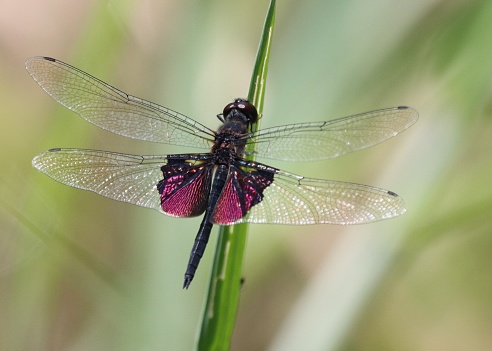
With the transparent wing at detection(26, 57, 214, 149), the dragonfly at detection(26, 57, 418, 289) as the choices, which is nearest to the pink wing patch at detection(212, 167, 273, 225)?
the dragonfly at detection(26, 57, 418, 289)

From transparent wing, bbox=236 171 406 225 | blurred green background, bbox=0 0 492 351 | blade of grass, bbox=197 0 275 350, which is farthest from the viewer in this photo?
blurred green background, bbox=0 0 492 351

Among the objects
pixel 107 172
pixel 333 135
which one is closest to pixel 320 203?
pixel 333 135

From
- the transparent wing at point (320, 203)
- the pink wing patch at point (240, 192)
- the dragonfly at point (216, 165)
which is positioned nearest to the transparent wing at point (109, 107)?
the dragonfly at point (216, 165)

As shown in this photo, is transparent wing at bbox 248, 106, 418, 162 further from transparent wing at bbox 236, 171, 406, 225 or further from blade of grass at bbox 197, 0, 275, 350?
blade of grass at bbox 197, 0, 275, 350

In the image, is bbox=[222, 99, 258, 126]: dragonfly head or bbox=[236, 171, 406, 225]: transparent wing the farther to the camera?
bbox=[222, 99, 258, 126]: dragonfly head

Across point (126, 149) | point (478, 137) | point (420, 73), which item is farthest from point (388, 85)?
point (126, 149)

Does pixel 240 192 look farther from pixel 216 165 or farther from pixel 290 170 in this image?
pixel 290 170

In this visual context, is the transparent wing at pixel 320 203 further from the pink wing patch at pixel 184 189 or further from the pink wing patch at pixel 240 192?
the pink wing patch at pixel 184 189

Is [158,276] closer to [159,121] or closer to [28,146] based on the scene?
[159,121]
